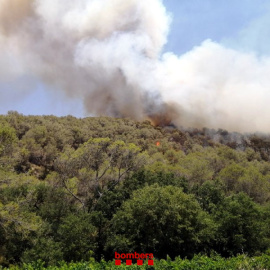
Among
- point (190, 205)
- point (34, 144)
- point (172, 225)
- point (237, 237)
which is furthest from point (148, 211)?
point (34, 144)

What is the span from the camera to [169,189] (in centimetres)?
2447

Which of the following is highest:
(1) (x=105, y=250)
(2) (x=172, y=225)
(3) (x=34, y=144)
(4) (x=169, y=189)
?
(3) (x=34, y=144)

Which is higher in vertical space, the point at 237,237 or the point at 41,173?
the point at 41,173

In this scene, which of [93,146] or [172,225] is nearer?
[172,225]

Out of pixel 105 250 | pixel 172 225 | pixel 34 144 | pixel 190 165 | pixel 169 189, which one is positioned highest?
pixel 34 144

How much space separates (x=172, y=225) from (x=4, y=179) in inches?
500

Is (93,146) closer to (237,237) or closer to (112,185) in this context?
(112,185)

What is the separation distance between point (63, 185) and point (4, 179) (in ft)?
31.5

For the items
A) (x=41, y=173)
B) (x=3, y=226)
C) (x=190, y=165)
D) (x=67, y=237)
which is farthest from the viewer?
(x=41, y=173)

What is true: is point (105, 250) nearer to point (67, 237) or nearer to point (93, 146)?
point (67, 237)

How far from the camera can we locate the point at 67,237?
21531mm

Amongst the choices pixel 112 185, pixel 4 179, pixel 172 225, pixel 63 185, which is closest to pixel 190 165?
pixel 112 185

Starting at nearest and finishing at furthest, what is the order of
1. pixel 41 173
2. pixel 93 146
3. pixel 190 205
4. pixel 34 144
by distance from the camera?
pixel 190 205
pixel 93 146
pixel 41 173
pixel 34 144

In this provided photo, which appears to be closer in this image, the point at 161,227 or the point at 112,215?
the point at 161,227
